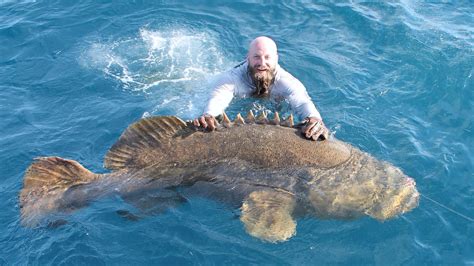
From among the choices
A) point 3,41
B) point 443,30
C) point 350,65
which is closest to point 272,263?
point 350,65

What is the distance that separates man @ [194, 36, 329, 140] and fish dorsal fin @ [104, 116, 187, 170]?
4.30 ft

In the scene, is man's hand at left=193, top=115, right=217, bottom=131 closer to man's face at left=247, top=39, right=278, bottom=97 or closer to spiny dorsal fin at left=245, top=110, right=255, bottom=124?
spiny dorsal fin at left=245, top=110, right=255, bottom=124

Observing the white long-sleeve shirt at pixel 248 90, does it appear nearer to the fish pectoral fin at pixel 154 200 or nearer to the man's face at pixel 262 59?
the man's face at pixel 262 59

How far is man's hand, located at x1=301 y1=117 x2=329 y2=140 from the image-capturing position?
6477 millimetres

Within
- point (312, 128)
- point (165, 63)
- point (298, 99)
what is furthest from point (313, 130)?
point (165, 63)

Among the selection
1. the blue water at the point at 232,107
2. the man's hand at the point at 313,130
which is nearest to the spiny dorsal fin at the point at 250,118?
the man's hand at the point at 313,130

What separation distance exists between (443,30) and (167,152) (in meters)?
7.37

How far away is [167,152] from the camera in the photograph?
6352 mm

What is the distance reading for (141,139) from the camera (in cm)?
638

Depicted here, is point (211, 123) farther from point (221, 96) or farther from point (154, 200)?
point (221, 96)

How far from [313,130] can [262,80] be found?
6.29 feet

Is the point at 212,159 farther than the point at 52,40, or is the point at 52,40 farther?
the point at 52,40

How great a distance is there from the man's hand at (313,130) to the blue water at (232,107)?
1036mm

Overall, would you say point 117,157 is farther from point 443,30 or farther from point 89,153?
point 443,30
